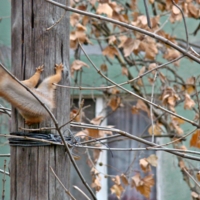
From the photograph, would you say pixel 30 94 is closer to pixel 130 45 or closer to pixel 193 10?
pixel 130 45

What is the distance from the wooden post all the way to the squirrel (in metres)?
0.04

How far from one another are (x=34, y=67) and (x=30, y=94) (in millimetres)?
156

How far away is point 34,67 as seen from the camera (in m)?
2.12

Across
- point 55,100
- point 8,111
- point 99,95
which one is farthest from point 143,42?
point 55,100

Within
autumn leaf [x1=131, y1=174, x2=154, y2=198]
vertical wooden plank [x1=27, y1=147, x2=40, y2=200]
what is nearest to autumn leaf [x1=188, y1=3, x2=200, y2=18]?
autumn leaf [x1=131, y1=174, x2=154, y2=198]

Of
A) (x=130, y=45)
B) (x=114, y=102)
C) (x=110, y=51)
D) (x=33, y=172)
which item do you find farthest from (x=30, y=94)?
(x=114, y=102)

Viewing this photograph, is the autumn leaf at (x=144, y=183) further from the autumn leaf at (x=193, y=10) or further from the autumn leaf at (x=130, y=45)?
the autumn leaf at (x=193, y=10)

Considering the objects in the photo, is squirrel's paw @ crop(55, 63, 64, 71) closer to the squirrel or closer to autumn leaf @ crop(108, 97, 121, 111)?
the squirrel

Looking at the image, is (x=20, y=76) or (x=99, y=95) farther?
(x=99, y=95)

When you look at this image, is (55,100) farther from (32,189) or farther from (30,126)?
(32,189)

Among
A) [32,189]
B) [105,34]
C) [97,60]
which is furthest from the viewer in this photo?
[97,60]

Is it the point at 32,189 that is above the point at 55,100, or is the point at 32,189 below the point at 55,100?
below

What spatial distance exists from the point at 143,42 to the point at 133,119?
1313mm

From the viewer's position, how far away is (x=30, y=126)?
6.99 feet
